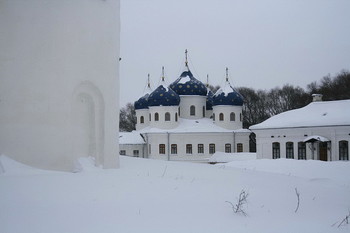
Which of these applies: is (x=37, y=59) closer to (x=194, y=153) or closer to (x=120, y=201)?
(x=120, y=201)

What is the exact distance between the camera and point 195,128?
4100 centimetres

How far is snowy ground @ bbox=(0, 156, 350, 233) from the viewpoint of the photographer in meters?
6.15

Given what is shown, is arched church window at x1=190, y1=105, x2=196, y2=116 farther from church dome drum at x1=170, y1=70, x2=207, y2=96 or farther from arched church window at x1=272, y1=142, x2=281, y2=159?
arched church window at x1=272, y1=142, x2=281, y2=159

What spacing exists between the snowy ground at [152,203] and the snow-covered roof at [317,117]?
1964 cm

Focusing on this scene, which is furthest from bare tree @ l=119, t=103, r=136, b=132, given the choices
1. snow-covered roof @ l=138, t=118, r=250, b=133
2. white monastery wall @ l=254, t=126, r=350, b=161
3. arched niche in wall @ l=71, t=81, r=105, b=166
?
arched niche in wall @ l=71, t=81, r=105, b=166

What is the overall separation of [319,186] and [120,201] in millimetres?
5913

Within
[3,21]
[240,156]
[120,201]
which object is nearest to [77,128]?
[3,21]

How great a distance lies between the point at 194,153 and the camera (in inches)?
1599

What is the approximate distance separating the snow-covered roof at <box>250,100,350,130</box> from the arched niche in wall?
859 inches

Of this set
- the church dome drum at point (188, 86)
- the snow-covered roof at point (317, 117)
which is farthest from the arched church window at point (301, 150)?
the church dome drum at point (188, 86)

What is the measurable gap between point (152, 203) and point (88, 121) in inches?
170

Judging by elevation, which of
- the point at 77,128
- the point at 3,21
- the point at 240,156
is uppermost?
the point at 3,21

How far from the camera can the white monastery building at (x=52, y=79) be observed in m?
9.36

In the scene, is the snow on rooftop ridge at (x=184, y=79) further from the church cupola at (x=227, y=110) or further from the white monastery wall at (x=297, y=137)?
the white monastery wall at (x=297, y=137)
